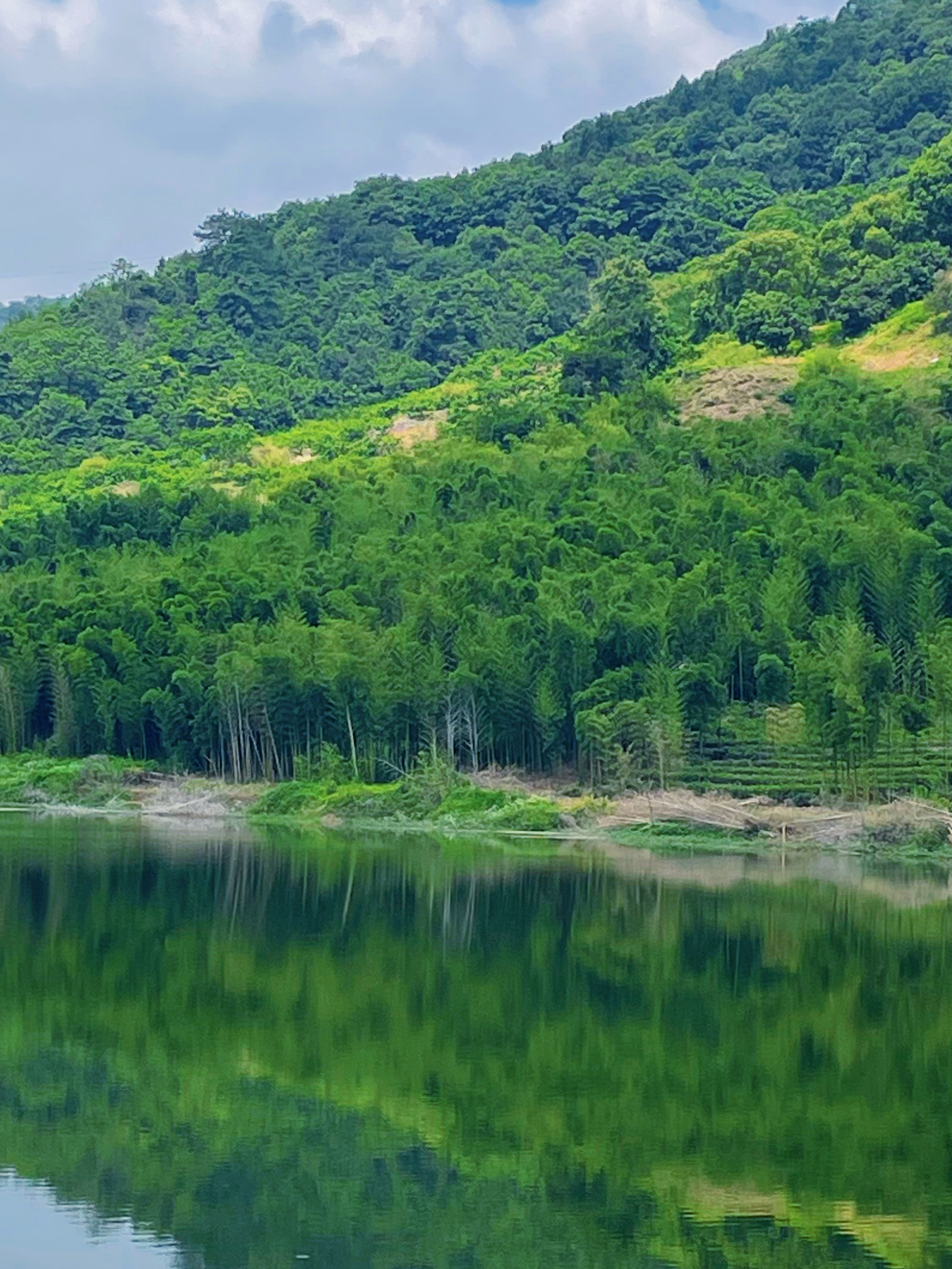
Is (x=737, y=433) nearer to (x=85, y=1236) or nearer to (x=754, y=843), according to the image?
(x=754, y=843)

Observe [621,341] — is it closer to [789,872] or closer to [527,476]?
[527,476]

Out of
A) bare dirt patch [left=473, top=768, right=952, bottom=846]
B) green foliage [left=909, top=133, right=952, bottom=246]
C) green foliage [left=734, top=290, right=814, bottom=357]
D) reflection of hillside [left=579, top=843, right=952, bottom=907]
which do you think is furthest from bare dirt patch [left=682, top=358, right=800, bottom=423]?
reflection of hillside [left=579, top=843, right=952, bottom=907]

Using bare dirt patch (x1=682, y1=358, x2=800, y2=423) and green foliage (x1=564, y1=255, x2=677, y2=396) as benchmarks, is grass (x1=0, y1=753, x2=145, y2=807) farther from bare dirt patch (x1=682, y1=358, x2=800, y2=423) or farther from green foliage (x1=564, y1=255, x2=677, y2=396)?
green foliage (x1=564, y1=255, x2=677, y2=396)

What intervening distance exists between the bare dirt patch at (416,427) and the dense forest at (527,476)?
2.46 ft

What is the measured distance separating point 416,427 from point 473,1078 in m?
75.0

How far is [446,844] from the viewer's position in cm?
4716

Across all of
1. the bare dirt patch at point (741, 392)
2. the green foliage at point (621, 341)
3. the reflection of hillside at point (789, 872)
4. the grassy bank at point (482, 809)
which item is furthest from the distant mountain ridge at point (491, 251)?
the reflection of hillside at point (789, 872)

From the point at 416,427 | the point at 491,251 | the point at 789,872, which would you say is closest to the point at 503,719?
the point at 789,872

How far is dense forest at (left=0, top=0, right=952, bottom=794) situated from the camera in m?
54.1

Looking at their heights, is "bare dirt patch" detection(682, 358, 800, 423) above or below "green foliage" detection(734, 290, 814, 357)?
below

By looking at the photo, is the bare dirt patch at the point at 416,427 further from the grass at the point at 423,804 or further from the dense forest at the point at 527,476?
the grass at the point at 423,804

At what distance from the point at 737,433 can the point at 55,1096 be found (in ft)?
186

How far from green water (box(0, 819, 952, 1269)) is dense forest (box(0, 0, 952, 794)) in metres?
18.1

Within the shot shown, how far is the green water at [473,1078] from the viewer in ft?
52.4
